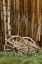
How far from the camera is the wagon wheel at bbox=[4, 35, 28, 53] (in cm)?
643

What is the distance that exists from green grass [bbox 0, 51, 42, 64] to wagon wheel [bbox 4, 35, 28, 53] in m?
0.21

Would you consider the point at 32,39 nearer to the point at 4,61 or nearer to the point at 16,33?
the point at 16,33

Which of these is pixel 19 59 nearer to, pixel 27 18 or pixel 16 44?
pixel 16 44

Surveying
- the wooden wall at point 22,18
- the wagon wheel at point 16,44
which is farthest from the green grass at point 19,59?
the wooden wall at point 22,18

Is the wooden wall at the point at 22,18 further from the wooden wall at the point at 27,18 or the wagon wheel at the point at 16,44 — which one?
the wagon wheel at the point at 16,44

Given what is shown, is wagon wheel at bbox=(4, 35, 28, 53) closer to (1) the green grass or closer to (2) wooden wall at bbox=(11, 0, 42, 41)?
(1) the green grass

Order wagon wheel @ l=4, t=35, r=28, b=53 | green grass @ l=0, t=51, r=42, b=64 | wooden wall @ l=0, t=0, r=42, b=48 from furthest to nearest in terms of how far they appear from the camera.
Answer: wooden wall @ l=0, t=0, r=42, b=48
wagon wheel @ l=4, t=35, r=28, b=53
green grass @ l=0, t=51, r=42, b=64

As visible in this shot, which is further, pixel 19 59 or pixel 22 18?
pixel 22 18

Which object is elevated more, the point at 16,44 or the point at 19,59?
the point at 16,44

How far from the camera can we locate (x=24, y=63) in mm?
5672

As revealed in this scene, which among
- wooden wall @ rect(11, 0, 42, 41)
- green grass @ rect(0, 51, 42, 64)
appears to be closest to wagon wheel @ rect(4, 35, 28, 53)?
green grass @ rect(0, 51, 42, 64)

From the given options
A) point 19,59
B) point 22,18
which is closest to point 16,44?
point 19,59

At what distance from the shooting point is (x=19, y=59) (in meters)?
5.89

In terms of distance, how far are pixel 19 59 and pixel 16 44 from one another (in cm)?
80
